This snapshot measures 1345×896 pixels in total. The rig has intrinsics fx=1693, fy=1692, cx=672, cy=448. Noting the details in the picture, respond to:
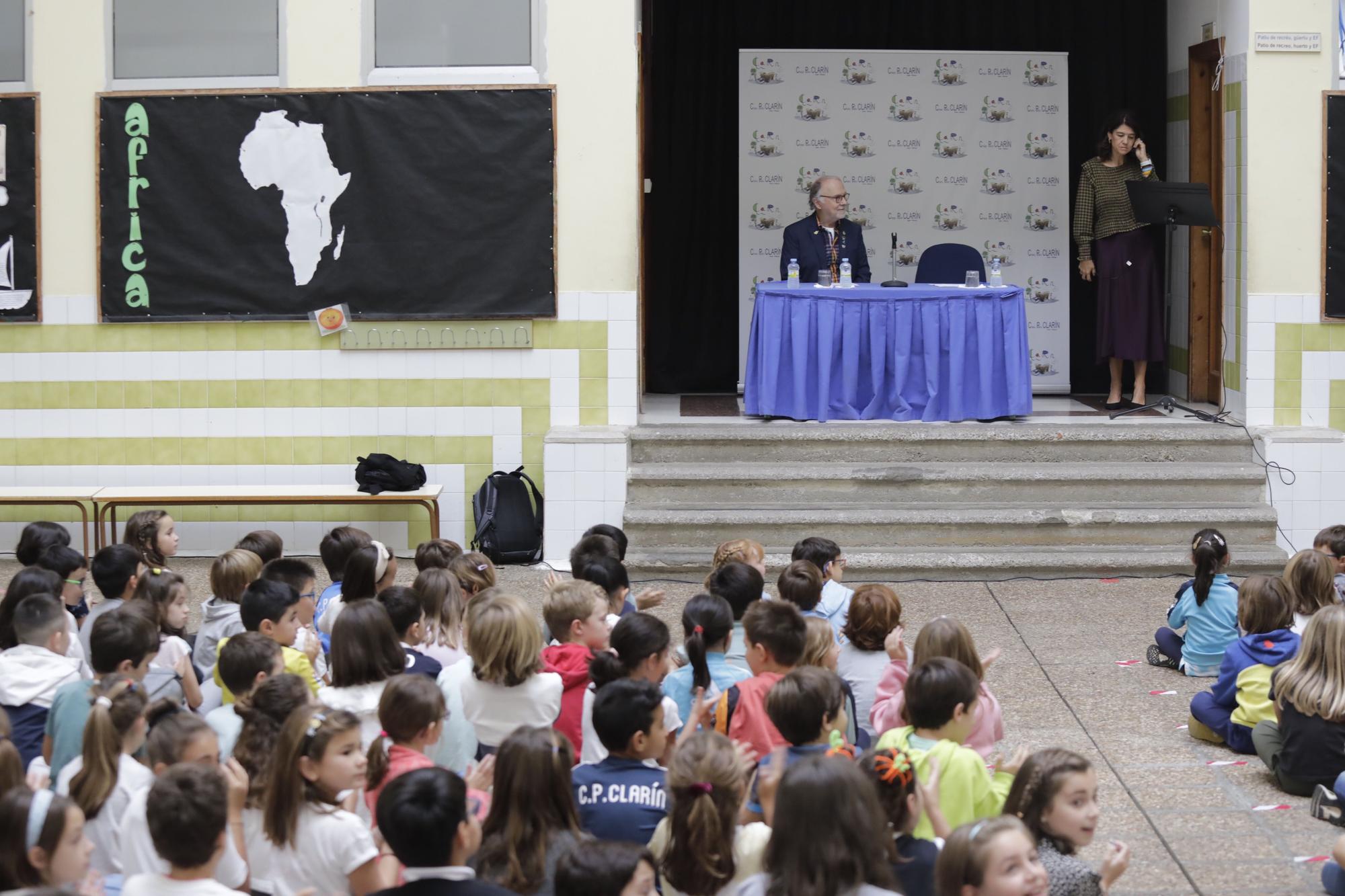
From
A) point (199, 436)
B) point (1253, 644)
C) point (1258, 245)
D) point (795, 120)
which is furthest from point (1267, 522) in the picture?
point (199, 436)

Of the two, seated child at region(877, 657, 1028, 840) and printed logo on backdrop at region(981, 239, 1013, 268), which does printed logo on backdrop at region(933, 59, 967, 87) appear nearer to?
printed logo on backdrop at region(981, 239, 1013, 268)

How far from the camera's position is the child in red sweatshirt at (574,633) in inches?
197

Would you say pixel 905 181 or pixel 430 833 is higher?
pixel 905 181

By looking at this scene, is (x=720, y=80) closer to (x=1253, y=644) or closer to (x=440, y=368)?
(x=440, y=368)

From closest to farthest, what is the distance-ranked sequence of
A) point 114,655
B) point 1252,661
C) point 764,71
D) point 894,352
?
point 114,655, point 1252,661, point 894,352, point 764,71

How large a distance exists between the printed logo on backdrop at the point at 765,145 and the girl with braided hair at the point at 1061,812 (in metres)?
8.79

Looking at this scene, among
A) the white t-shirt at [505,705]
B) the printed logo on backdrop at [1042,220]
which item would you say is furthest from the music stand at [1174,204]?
the white t-shirt at [505,705]

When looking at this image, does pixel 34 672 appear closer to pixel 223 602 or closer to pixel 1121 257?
pixel 223 602

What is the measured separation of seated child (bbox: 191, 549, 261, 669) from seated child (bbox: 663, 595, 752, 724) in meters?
1.61

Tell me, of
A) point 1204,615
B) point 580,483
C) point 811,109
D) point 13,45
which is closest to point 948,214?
point 811,109

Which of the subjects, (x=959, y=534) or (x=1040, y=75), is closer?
(x=959, y=534)

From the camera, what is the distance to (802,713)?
4062 mm

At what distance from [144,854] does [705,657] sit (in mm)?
1774

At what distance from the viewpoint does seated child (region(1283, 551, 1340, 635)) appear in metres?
6.20
